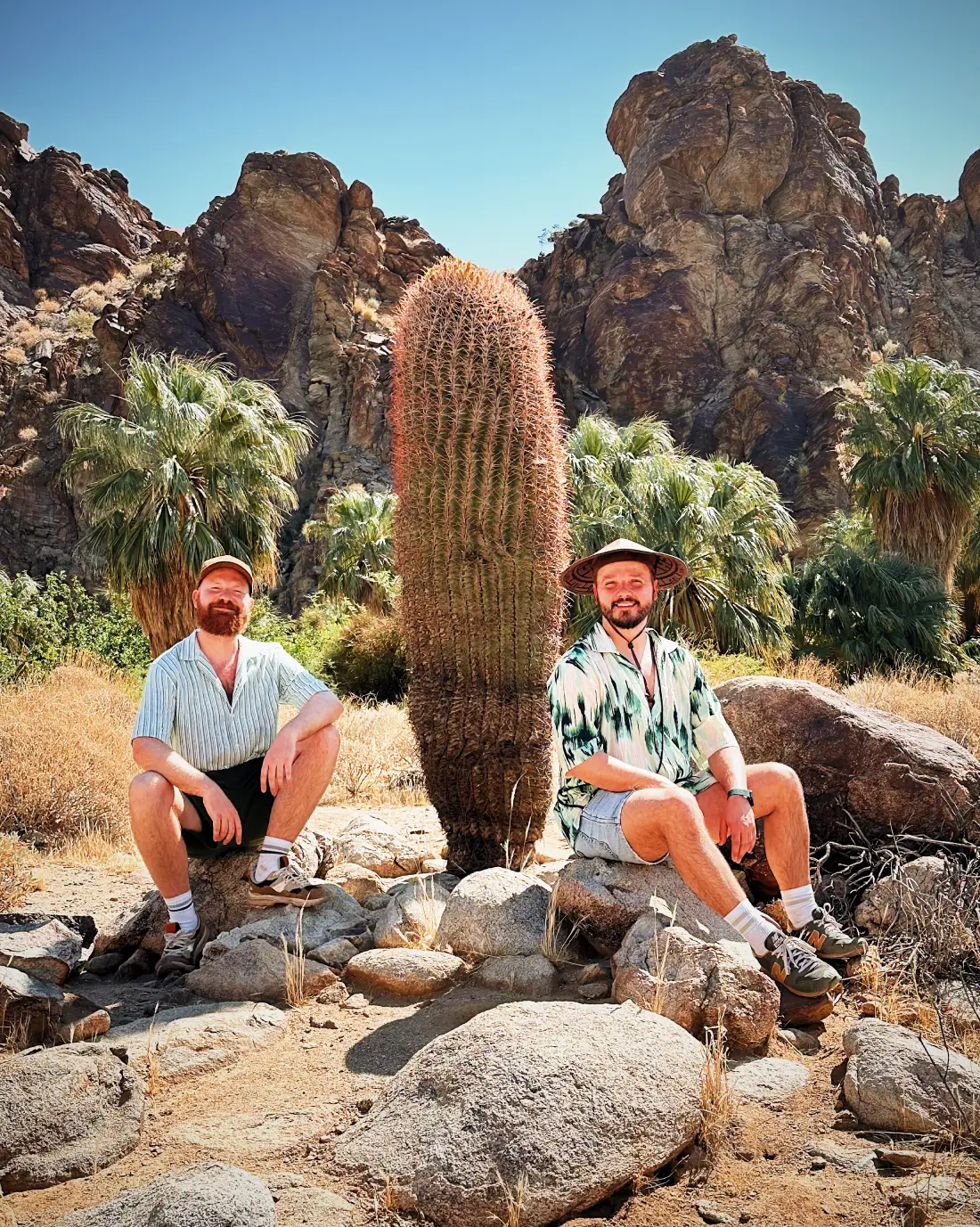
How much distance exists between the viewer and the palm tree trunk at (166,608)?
1434cm

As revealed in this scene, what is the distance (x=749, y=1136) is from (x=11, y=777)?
19.4 feet

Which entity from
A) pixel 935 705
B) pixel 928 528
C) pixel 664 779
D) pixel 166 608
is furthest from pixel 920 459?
pixel 664 779

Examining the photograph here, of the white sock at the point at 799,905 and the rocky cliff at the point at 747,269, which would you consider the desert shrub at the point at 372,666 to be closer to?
the white sock at the point at 799,905

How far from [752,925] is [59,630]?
14.1 meters

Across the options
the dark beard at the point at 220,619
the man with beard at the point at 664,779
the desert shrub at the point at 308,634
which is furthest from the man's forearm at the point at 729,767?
the desert shrub at the point at 308,634

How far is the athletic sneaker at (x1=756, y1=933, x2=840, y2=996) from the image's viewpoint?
3.17m

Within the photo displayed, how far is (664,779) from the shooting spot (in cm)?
358

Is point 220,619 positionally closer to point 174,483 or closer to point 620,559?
point 620,559

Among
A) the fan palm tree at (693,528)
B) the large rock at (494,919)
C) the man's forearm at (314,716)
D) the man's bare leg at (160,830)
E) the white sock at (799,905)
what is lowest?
the large rock at (494,919)

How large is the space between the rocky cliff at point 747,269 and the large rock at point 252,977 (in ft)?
124

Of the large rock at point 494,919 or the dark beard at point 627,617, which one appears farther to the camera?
the dark beard at point 627,617

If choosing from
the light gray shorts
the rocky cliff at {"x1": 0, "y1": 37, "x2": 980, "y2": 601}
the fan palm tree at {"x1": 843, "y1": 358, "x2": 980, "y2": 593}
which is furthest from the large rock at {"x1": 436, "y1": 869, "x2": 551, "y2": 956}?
the rocky cliff at {"x1": 0, "y1": 37, "x2": 980, "y2": 601}

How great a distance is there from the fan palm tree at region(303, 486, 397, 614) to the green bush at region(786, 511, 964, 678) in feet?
31.6

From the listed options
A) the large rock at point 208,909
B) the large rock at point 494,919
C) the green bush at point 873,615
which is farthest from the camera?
the green bush at point 873,615
